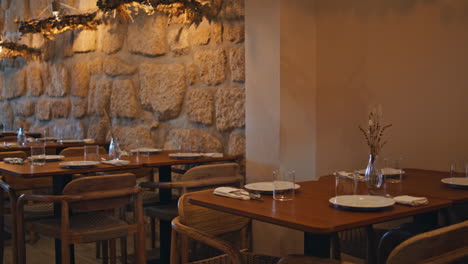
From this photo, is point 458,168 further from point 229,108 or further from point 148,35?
point 148,35

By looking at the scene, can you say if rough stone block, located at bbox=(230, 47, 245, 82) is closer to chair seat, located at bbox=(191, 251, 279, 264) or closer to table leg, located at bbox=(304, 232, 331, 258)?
chair seat, located at bbox=(191, 251, 279, 264)

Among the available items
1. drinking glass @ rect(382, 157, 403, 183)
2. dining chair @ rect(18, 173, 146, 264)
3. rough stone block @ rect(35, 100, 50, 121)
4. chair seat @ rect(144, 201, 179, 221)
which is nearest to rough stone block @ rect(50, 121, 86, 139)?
rough stone block @ rect(35, 100, 50, 121)

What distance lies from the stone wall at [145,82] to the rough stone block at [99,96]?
11 mm

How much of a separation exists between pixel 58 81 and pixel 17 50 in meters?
0.82

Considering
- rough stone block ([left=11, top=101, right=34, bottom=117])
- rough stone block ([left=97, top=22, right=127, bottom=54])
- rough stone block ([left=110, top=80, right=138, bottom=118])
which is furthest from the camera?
rough stone block ([left=11, top=101, right=34, bottom=117])

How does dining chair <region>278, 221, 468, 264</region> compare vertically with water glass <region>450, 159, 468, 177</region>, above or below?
below

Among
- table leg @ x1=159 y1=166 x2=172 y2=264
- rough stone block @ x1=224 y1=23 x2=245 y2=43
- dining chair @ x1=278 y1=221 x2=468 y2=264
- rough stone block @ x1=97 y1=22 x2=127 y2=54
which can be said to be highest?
rough stone block @ x1=97 y1=22 x2=127 y2=54

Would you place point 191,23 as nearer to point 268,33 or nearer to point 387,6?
point 268,33

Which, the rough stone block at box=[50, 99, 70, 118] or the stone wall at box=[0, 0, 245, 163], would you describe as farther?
the rough stone block at box=[50, 99, 70, 118]

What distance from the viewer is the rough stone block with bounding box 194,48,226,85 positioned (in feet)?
11.9

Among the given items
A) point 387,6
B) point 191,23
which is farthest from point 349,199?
point 191,23

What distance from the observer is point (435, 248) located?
1385 mm

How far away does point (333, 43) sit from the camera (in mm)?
3244

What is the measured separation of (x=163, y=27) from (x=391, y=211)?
2927mm
